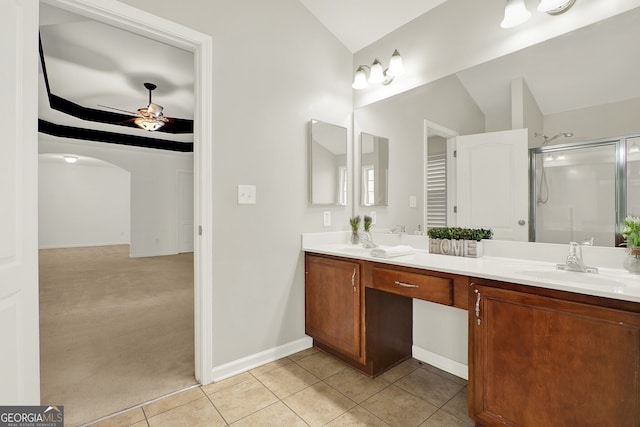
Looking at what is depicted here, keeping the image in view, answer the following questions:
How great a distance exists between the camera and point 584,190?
1.56 m

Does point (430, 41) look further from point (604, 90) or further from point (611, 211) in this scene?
point (611, 211)

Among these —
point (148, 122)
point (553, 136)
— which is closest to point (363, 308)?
point (553, 136)

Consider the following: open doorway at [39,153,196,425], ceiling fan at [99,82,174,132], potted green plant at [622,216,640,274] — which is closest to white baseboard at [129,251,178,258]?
open doorway at [39,153,196,425]

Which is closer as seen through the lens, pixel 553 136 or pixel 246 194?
pixel 553 136

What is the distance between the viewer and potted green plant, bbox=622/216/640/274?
4.34ft

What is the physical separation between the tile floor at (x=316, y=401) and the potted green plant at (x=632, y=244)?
3.45ft

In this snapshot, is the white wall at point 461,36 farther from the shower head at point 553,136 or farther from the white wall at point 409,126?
the shower head at point 553,136

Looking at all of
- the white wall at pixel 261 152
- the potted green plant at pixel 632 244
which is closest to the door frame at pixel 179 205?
the white wall at pixel 261 152

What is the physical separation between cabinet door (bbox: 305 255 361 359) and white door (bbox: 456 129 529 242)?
33.1 inches

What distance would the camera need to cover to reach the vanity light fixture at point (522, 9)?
1557 millimetres

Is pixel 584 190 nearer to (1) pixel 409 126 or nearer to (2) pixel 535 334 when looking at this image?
(2) pixel 535 334

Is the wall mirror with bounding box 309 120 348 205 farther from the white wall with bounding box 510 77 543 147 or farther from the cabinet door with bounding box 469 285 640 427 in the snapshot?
the cabinet door with bounding box 469 285 640 427

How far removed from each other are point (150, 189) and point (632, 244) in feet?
26.3

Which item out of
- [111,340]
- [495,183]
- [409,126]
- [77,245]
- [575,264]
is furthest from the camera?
[77,245]
